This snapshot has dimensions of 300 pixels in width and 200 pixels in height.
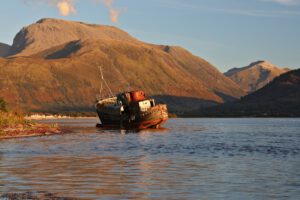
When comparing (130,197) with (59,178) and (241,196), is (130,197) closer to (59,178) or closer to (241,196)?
(241,196)

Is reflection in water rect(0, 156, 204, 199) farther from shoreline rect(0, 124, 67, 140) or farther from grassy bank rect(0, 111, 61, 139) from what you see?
grassy bank rect(0, 111, 61, 139)

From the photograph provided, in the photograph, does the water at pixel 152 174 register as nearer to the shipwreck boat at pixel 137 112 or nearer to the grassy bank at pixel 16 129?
the grassy bank at pixel 16 129

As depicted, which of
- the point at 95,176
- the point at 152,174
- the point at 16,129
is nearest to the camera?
the point at 95,176

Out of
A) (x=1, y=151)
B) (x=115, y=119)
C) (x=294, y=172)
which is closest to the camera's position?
(x=294, y=172)

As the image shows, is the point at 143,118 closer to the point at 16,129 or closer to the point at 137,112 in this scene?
the point at 137,112

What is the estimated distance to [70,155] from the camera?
53.3 meters

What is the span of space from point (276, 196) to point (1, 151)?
33624 mm

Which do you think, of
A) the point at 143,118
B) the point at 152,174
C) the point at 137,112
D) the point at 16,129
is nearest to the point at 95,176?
the point at 152,174

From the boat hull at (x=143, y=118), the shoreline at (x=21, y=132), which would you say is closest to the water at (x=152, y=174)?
the shoreline at (x=21, y=132)

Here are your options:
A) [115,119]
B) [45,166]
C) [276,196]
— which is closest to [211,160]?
[45,166]

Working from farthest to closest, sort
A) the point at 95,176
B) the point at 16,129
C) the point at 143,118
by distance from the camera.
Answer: the point at 143,118, the point at 16,129, the point at 95,176

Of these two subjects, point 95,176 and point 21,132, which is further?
point 21,132

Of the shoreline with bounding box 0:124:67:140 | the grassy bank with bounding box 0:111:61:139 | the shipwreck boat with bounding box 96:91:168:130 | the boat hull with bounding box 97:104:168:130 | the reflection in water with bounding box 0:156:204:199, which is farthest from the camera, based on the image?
the shipwreck boat with bounding box 96:91:168:130

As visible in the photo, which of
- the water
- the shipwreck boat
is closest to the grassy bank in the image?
the shipwreck boat
